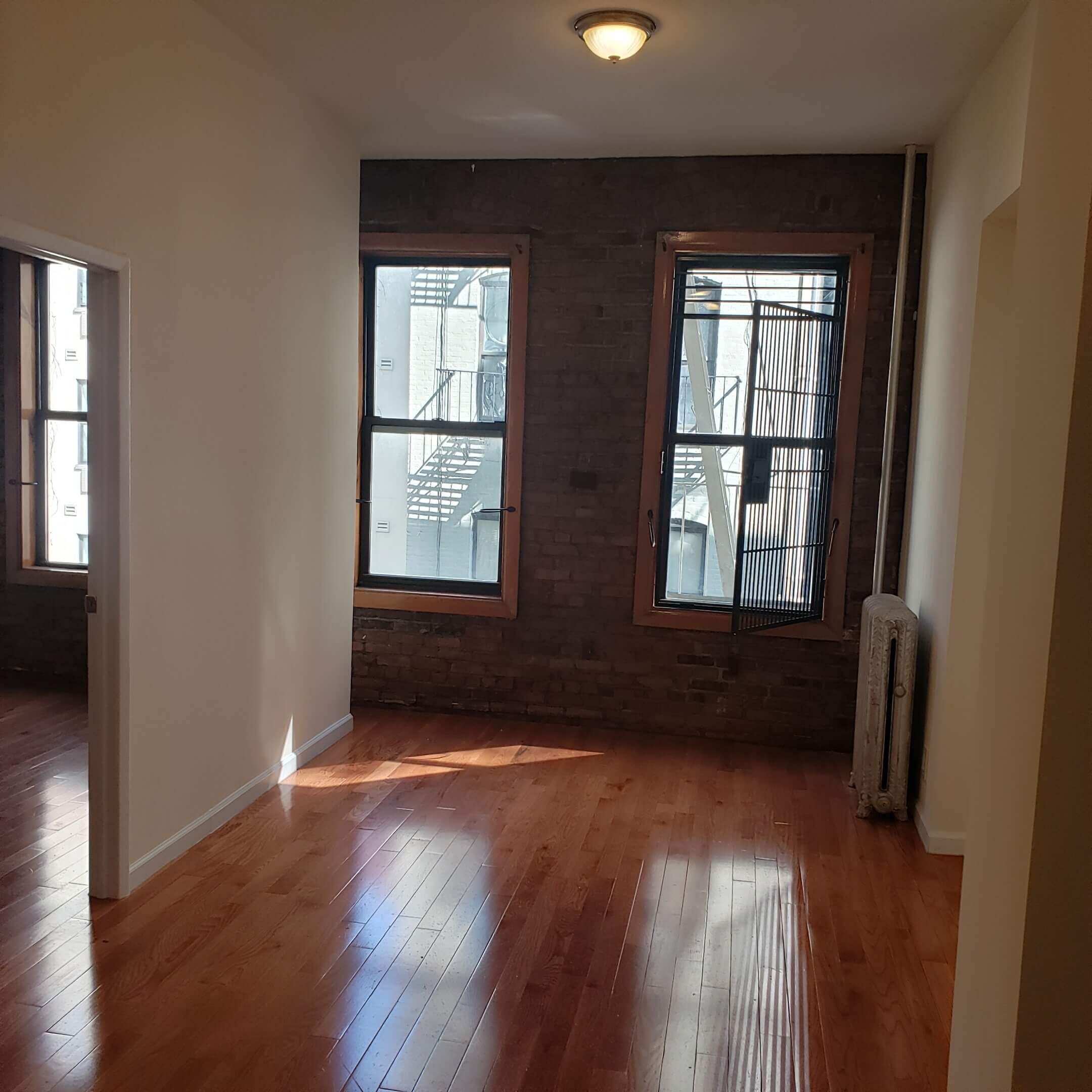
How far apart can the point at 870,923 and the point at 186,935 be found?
220 cm

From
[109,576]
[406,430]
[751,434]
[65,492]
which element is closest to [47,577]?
[65,492]

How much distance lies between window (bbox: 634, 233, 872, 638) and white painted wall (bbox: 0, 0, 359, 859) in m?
1.67

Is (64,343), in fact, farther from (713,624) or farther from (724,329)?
(713,624)

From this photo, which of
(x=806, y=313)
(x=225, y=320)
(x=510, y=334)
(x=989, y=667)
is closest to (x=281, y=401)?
(x=225, y=320)

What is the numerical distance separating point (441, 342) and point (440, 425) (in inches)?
17.8

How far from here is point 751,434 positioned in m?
4.86

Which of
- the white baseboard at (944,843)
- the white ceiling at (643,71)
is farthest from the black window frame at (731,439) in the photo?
the white baseboard at (944,843)

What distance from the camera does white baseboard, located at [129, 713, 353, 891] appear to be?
11.4 feet

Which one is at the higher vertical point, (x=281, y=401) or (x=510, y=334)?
(x=510, y=334)

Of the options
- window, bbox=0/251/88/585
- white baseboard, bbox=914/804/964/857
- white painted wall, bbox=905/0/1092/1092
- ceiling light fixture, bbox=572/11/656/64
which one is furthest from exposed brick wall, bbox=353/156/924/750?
white painted wall, bbox=905/0/1092/1092

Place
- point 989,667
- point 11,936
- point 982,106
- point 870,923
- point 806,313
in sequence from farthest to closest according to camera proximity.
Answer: point 806,313
point 982,106
point 870,923
point 11,936
point 989,667

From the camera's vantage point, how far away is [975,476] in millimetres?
3814

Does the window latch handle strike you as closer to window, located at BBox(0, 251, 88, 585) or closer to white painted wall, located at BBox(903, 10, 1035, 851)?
white painted wall, located at BBox(903, 10, 1035, 851)

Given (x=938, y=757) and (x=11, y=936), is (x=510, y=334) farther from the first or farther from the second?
(x=11, y=936)
